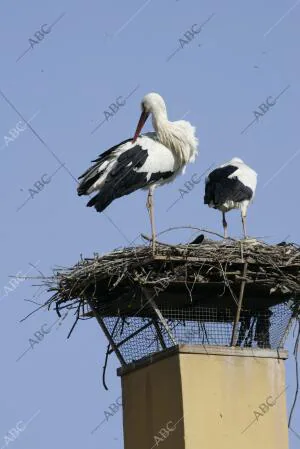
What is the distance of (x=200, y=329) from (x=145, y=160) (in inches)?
96.3

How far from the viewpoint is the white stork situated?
11.8 meters

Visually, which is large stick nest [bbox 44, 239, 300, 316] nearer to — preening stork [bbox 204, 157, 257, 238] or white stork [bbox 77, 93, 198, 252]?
white stork [bbox 77, 93, 198, 252]

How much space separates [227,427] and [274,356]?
0.93 m

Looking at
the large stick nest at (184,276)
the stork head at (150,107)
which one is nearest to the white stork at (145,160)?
the stork head at (150,107)

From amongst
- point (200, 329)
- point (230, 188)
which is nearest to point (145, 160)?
point (230, 188)

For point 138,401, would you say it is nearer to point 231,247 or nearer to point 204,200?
point 231,247

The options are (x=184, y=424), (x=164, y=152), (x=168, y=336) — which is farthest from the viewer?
(x=164, y=152)

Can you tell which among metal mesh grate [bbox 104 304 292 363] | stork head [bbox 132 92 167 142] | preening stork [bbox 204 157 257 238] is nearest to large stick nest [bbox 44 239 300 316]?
metal mesh grate [bbox 104 304 292 363]

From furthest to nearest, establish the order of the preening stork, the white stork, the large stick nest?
the preening stork, the white stork, the large stick nest

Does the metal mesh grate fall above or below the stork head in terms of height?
below

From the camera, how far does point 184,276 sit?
10.1 meters

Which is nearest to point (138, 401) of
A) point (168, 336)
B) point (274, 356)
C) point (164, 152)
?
point (168, 336)

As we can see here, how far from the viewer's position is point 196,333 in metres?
10.4

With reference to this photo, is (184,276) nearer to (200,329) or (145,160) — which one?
(200,329)
